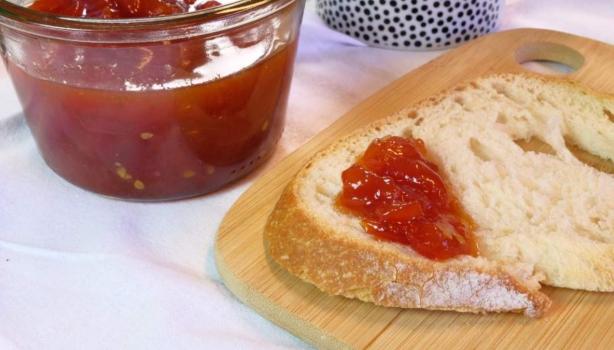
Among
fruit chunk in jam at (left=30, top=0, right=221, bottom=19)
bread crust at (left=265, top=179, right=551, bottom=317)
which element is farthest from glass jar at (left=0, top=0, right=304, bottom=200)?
bread crust at (left=265, top=179, right=551, bottom=317)

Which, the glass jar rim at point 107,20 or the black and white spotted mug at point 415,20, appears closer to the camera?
the glass jar rim at point 107,20

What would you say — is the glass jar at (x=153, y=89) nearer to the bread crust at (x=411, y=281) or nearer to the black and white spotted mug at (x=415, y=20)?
the bread crust at (x=411, y=281)

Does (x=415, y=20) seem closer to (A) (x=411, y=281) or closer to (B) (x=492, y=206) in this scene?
(B) (x=492, y=206)

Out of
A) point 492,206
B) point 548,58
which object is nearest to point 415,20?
point 548,58

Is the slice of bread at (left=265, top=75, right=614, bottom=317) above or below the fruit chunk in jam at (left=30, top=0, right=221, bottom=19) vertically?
below

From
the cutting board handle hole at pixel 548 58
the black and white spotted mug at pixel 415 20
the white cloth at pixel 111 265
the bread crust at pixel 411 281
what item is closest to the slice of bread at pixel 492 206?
the bread crust at pixel 411 281

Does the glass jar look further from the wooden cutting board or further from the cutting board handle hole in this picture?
the cutting board handle hole
